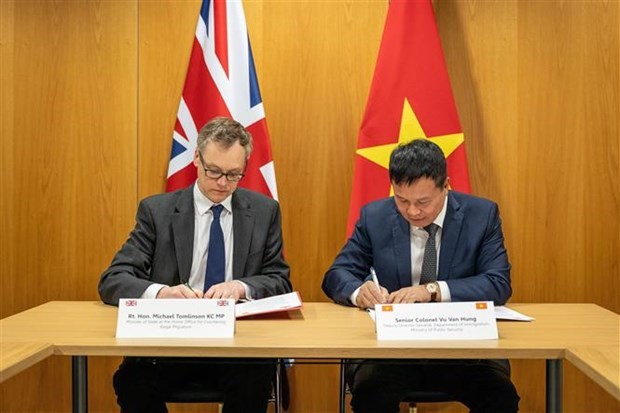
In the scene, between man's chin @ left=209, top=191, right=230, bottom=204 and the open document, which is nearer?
the open document

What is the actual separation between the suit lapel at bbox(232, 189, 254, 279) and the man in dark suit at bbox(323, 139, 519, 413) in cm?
34

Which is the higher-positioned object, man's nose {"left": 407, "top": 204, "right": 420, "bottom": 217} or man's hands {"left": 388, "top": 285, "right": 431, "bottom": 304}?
man's nose {"left": 407, "top": 204, "right": 420, "bottom": 217}

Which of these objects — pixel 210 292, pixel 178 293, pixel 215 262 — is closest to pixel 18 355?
pixel 178 293

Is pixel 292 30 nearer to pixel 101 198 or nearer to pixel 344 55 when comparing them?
pixel 344 55

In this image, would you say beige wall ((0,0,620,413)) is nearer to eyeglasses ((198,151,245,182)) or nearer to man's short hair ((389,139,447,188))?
eyeglasses ((198,151,245,182))

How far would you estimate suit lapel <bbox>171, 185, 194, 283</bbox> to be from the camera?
2.87m

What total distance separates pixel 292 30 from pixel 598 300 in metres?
2.08

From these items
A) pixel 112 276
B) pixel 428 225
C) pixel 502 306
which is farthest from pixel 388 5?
pixel 112 276

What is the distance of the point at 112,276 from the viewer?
2715mm

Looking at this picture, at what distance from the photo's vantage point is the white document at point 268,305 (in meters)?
2.44

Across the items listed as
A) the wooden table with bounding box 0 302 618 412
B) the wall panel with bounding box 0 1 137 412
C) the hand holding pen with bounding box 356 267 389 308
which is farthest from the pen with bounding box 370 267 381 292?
the wall panel with bounding box 0 1 137 412

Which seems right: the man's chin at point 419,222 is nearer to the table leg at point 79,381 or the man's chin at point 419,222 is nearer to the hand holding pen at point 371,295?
the hand holding pen at point 371,295

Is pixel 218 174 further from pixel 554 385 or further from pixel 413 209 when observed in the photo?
pixel 554 385

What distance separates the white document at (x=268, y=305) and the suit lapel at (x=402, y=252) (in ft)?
1.45
